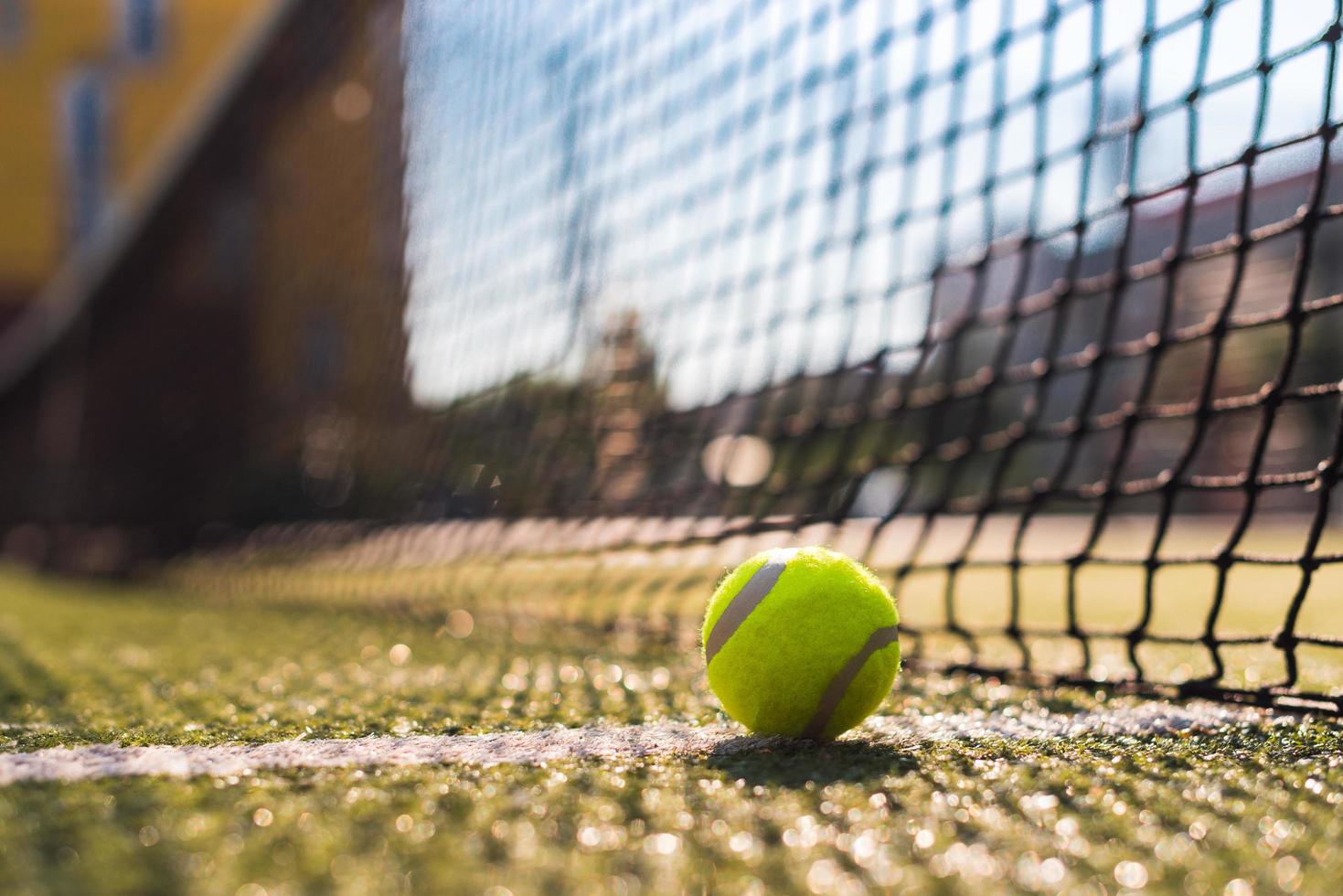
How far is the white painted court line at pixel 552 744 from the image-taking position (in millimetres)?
1183

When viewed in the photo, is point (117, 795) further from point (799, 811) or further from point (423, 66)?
point (423, 66)

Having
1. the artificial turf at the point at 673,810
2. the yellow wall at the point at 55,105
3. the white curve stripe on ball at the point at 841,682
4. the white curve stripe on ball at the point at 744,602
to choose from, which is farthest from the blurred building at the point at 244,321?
the yellow wall at the point at 55,105

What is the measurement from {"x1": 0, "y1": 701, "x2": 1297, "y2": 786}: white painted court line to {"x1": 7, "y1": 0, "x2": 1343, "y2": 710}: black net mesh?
18 centimetres

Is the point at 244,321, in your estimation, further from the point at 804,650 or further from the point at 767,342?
the point at 804,650

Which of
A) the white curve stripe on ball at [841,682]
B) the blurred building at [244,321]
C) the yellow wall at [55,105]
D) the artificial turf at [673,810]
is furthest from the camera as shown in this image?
the yellow wall at [55,105]

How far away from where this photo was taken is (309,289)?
7.25 m

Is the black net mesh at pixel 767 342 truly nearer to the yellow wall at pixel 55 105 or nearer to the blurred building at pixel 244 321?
the blurred building at pixel 244 321

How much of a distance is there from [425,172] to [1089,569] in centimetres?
384

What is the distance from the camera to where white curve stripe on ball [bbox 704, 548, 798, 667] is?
137 centimetres

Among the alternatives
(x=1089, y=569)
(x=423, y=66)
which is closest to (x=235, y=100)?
(x=423, y=66)

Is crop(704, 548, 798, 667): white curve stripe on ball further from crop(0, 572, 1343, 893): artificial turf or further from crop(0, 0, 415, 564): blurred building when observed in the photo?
crop(0, 0, 415, 564): blurred building

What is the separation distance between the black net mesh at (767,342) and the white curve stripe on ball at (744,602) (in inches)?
26.8

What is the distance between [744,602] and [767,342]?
2079mm

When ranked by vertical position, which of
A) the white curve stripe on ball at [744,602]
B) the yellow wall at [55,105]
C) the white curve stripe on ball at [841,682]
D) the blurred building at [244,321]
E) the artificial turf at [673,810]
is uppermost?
the yellow wall at [55,105]
